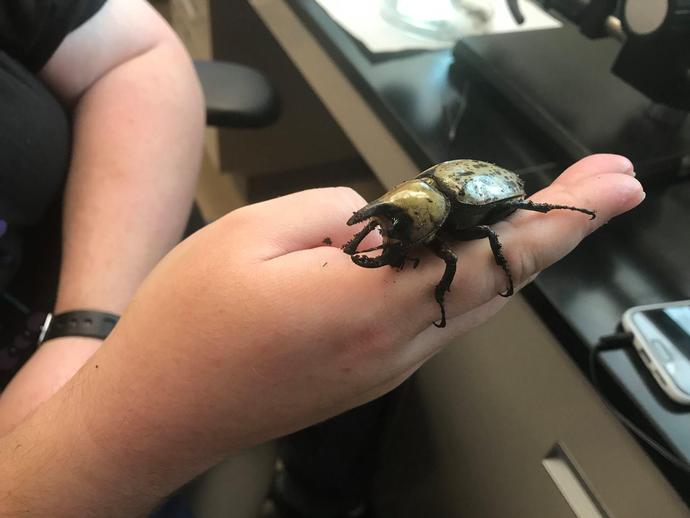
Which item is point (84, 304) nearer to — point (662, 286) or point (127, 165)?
point (127, 165)

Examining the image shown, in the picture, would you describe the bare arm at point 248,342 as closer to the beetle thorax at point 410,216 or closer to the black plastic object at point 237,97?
the beetle thorax at point 410,216

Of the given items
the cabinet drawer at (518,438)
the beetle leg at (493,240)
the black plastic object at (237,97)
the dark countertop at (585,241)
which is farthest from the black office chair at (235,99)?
the beetle leg at (493,240)

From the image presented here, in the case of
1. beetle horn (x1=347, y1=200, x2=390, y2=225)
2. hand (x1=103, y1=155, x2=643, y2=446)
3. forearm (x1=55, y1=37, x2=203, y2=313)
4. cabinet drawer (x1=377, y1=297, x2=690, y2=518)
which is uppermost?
beetle horn (x1=347, y1=200, x2=390, y2=225)

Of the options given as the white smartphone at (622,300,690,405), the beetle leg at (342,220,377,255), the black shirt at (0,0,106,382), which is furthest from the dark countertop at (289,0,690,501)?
the black shirt at (0,0,106,382)

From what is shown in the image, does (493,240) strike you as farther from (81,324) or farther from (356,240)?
(81,324)

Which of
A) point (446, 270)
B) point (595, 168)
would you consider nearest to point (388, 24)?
point (595, 168)

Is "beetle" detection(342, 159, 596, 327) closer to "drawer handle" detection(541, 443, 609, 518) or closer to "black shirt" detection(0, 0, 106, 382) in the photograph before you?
"drawer handle" detection(541, 443, 609, 518)
